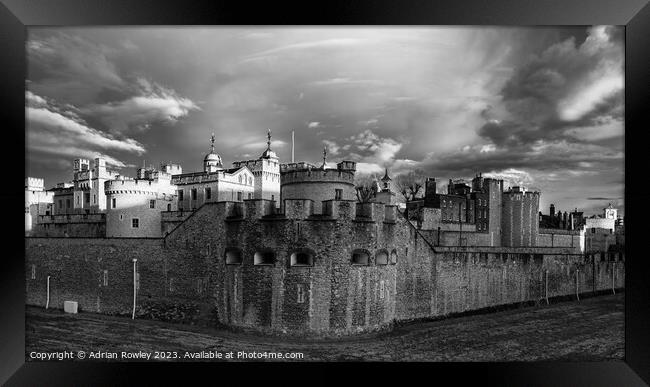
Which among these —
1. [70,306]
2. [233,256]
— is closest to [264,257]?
[233,256]

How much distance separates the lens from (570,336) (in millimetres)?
8570

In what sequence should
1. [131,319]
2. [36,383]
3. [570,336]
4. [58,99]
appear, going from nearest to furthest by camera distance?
1. [36,383]
2. [58,99]
3. [570,336]
4. [131,319]

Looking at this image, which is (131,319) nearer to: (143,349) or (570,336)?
(143,349)

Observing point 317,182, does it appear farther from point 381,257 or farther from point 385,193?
point 381,257

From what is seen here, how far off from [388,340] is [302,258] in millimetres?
2473

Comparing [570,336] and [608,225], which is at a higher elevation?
[608,225]

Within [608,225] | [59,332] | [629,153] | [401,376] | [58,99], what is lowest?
[401,376]

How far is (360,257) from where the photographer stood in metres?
8.51

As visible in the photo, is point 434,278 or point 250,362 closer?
point 250,362

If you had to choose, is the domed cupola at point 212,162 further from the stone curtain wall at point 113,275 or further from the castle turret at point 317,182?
the stone curtain wall at point 113,275

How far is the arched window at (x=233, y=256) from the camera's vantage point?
854 centimetres

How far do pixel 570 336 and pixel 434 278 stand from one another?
118 inches

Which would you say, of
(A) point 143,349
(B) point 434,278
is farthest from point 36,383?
(B) point 434,278

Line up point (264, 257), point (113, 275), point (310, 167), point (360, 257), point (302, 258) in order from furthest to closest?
point (113, 275), point (310, 167), point (360, 257), point (264, 257), point (302, 258)
